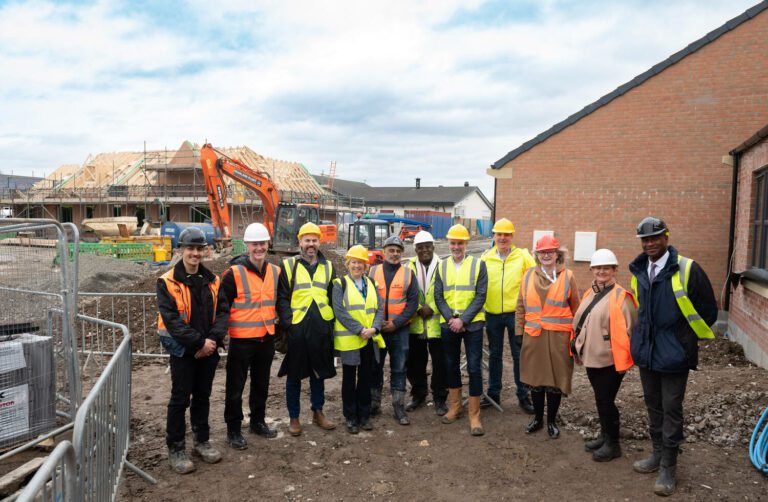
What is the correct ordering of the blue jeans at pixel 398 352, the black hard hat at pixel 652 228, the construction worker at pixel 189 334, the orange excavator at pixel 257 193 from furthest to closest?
1. the orange excavator at pixel 257 193
2. the blue jeans at pixel 398 352
3. the construction worker at pixel 189 334
4. the black hard hat at pixel 652 228

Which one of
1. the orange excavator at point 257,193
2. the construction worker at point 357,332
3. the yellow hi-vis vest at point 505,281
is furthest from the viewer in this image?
the orange excavator at point 257,193

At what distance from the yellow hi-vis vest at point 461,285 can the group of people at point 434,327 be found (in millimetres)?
12

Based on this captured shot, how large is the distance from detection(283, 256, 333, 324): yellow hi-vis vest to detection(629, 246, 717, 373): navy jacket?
2.83 m

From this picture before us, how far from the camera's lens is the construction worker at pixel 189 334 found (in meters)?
4.43

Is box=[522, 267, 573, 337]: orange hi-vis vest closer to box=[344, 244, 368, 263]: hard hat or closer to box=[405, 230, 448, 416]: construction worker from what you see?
box=[405, 230, 448, 416]: construction worker

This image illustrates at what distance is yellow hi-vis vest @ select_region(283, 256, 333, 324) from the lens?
520 cm

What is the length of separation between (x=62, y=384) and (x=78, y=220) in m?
38.1

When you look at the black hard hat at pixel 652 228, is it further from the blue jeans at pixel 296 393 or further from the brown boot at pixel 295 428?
the brown boot at pixel 295 428

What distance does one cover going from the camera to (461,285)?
18.4 ft

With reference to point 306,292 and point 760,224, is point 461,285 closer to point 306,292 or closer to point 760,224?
point 306,292

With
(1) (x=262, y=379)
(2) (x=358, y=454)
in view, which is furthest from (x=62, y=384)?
(2) (x=358, y=454)

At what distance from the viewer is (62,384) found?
583cm

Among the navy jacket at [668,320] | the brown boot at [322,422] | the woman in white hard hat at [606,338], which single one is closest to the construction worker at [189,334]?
the brown boot at [322,422]

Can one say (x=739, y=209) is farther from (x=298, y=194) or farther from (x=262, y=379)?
(x=298, y=194)
